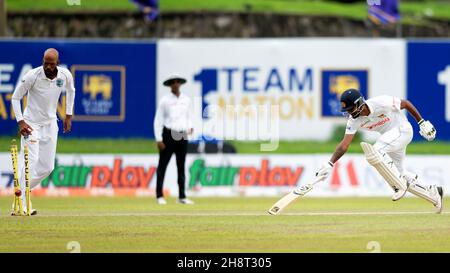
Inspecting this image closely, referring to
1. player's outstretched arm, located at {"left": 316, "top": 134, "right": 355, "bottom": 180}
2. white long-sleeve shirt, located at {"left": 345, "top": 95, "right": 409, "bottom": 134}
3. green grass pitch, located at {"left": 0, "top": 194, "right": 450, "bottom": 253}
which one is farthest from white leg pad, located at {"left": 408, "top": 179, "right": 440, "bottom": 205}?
player's outstretched arm, located at {"left": 316, "top": 134, "right": 355, "bottom": 180}

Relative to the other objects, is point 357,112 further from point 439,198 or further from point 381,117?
point 439,198

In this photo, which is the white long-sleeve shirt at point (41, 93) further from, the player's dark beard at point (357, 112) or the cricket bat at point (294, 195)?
the player's dark beard at point (357, 112)

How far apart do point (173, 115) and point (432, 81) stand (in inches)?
315

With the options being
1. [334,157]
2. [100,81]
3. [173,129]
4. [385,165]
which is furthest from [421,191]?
[100,81]

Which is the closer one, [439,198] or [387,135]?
[387,135]

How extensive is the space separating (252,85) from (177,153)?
6759 millimetres

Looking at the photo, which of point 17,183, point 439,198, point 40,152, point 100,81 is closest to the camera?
point 17,183

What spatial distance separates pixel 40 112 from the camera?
603 inches

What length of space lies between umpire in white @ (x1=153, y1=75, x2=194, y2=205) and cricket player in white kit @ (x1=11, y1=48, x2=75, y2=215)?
4.16 m

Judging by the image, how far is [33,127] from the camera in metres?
15.3

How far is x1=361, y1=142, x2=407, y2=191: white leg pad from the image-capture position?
14.8 m

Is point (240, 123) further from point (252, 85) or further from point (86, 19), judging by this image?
point (86, 19)

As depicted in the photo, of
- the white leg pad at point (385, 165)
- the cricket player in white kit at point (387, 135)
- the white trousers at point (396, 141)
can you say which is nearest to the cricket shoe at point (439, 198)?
the cricket player in white kit at point (387, 135)

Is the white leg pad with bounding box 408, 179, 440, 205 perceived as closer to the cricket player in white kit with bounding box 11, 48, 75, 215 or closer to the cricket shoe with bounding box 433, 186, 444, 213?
the cricket shoe with bounding box 433, 186, 444, 213
